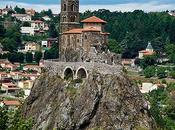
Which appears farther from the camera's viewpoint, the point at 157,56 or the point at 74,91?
the point at 157,56

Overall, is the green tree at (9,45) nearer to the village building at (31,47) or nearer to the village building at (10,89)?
the village building at (31,47)

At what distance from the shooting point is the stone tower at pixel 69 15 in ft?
228

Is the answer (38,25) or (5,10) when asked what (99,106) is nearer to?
(38,25)

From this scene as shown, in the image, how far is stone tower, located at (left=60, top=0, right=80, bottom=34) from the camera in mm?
69625

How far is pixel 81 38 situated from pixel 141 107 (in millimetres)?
9155

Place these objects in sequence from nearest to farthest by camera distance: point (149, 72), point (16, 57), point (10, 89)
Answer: point (10, 89)
point (149, 72)
point (16, 57)

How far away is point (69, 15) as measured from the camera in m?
69.8

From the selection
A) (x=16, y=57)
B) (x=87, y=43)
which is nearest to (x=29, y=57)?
(x=16, y=57)

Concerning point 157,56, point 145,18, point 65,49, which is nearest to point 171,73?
point 157,56

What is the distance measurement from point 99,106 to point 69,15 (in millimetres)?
14512

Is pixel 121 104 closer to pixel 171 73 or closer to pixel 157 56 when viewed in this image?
pixel 171 73

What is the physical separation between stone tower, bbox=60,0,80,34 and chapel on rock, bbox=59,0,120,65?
0.26m

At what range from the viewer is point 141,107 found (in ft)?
197

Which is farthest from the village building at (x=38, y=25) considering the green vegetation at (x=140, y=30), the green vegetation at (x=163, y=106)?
the green vegetation at (x=163, y=106)
